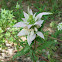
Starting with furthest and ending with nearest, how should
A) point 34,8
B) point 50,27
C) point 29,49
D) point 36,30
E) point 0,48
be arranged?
point 34,8 → point 50,27 → point 0,48 → point 29,49 → point 36,30

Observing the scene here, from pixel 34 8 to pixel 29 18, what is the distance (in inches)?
106

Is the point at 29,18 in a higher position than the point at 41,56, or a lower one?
higher

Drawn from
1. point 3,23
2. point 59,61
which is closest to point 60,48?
point 59,61

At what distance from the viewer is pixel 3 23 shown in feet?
9.98

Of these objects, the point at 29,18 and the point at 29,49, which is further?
the point at 29,49

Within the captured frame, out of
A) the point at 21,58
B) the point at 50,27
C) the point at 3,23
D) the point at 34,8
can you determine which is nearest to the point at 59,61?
the point at 21,58

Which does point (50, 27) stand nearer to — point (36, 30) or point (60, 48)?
point (60, 48)

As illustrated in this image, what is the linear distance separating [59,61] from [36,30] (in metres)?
1.48

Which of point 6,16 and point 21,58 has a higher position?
point 6,16

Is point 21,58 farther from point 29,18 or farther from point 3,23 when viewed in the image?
point 29,18

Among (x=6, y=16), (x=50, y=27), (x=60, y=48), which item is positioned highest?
(x=6, y=16)

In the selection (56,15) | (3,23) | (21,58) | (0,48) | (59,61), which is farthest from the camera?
(56,15)

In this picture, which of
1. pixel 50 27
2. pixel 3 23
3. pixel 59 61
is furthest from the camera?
pixel 50 27

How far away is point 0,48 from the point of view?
9.27ft
